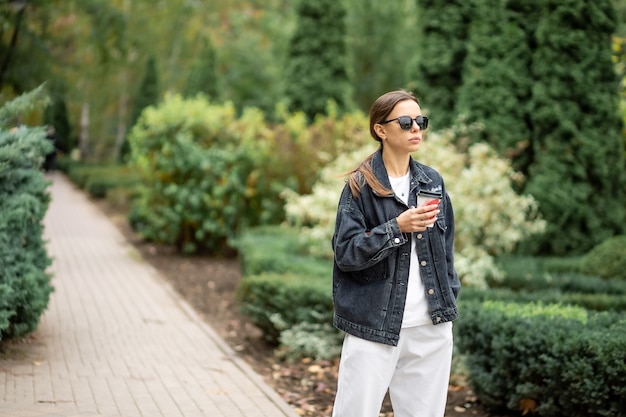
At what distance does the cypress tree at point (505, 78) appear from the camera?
428 inches

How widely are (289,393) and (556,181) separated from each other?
17.9ft

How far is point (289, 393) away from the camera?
21.2 feet

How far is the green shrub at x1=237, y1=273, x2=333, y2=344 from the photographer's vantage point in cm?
734

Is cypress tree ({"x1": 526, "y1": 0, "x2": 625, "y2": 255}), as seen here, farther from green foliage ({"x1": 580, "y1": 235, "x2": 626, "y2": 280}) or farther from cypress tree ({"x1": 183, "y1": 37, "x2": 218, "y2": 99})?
cypress tree ({"x1": 183, "y1": 37, "x2": 218, "y2": 99})

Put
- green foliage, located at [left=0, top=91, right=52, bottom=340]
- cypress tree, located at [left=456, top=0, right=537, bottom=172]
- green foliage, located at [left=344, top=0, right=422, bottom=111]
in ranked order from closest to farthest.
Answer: green foliage, located at [left=0, top=91, right=52, bottom=340] → cypress tree, located at [left=456, top=0, right=537, bottom=172] → green foliage, located at [left=344, top=0, right=422, bottom=111]

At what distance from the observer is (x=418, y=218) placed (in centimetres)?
350

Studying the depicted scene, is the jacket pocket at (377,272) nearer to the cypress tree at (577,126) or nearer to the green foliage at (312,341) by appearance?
the green foliage at (312,341)

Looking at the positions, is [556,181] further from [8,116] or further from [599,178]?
[8,116]

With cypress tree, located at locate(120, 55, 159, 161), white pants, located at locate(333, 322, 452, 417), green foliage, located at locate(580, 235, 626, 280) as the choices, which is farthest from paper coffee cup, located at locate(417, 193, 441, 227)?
cypress tree, located at locate(120, 55, 159, 161)

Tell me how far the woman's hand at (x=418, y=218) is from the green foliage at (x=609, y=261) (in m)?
5.60

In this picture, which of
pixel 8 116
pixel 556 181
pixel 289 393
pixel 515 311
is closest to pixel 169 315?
pixel 289 393

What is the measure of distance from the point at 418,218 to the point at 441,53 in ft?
31.7

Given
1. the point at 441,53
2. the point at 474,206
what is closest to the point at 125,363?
the point at 474,206

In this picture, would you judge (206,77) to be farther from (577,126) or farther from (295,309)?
(295,309)
